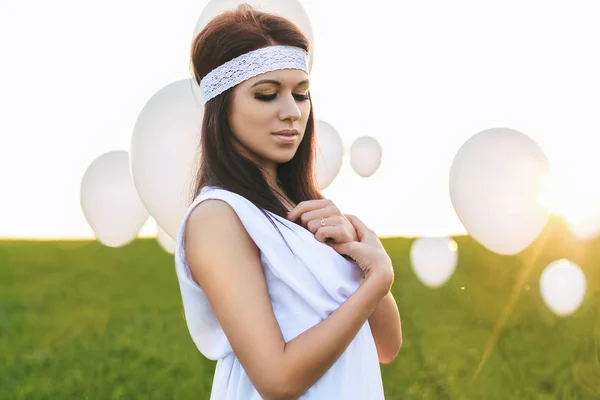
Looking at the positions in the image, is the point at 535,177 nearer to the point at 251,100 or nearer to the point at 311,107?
the point at 311,107

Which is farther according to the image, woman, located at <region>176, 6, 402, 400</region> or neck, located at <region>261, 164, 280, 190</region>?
neck, located at <region>261, 164, 280, 190</region>

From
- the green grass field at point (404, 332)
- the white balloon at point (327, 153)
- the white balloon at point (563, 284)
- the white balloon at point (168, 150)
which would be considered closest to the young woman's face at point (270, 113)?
the white balloon at point (168, 150)

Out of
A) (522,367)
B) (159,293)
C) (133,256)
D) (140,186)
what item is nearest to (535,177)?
(140,186)

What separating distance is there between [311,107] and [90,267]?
27.6 ft

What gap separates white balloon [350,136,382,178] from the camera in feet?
18.1

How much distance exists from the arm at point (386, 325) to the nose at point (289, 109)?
61 centimetres

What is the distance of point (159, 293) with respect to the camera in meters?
9.27

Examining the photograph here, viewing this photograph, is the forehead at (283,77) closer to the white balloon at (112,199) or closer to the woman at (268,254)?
the woman at (268,254)

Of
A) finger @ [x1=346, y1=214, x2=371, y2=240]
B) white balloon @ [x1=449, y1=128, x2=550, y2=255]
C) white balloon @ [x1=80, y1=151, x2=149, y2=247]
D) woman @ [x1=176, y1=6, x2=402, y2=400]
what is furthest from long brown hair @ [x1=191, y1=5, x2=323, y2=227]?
white balloon @ [x1=80, y1=151, x2=149, y2=247]

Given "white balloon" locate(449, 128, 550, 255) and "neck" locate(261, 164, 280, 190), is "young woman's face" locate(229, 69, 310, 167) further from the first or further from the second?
"white balloon" locate(449, 128, 550, 255)

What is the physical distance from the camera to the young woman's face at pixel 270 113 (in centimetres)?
200

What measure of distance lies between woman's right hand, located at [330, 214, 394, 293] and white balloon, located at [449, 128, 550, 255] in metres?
2.10

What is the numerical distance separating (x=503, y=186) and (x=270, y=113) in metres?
2.32

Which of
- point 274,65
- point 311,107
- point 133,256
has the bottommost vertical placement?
point 133,256
